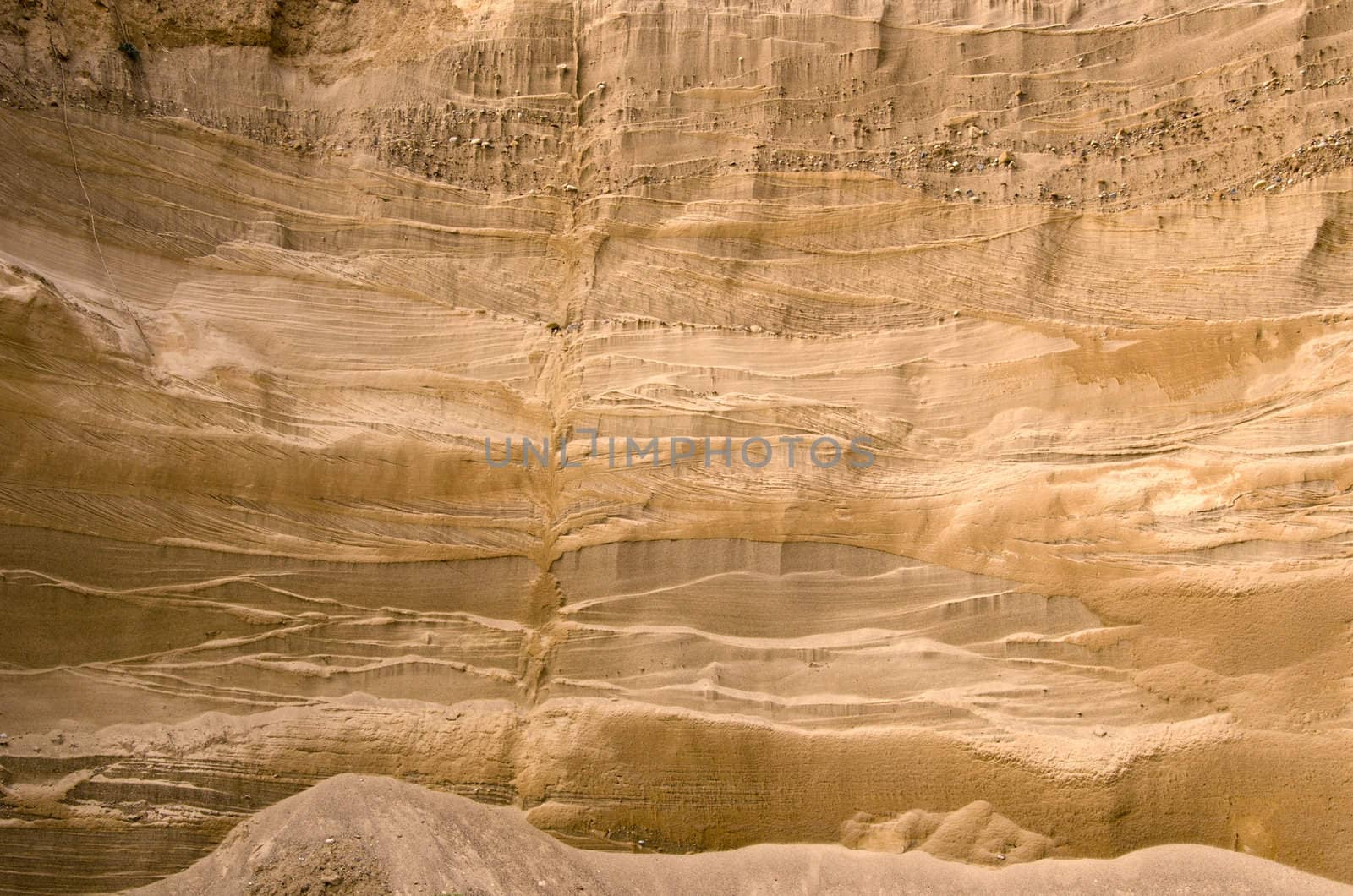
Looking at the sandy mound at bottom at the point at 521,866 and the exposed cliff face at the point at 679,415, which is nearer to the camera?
the sandy mound at bottom at the point at 521,866

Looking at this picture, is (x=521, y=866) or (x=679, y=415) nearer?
(x=521, y=866)

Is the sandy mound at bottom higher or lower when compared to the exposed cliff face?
lower

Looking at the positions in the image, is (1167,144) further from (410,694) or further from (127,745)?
(127,745)

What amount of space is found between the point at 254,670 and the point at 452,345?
8.11ft

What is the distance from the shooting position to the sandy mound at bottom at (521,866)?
569cm

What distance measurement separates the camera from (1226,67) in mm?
7027

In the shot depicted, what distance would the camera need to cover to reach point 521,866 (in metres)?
5.93

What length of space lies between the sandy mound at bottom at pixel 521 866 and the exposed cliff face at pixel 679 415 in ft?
0.50

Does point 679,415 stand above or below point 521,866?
above

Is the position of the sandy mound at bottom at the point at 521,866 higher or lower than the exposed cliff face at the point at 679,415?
lower

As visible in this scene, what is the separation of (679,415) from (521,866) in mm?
2982

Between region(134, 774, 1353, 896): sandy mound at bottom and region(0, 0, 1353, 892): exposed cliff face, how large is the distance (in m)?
0.15

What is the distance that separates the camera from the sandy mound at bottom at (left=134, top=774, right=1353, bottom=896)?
18.7ft

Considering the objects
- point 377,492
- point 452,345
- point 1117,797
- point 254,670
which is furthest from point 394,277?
point 1117,797
